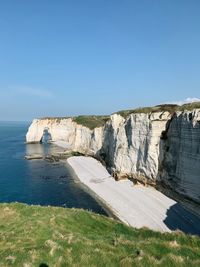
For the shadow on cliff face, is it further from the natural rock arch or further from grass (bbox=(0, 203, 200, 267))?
the natural rock arch

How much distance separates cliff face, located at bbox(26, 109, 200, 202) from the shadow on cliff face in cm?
245

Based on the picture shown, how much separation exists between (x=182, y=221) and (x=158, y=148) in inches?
701

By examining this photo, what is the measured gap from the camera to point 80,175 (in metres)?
75.2

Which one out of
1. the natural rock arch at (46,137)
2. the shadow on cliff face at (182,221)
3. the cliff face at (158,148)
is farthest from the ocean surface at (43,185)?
the natural rock arch at (46,137)

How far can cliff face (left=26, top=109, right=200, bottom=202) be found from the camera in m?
44.8

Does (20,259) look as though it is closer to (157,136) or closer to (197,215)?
(197,215)

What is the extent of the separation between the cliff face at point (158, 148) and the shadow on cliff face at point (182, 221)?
96.3 inches

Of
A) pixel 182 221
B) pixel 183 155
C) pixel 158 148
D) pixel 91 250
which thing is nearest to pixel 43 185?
pixel 158 148

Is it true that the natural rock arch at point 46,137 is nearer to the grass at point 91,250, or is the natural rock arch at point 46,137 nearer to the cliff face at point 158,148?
the cliff face at point 158,148

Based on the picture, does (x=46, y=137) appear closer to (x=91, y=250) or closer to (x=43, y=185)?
(x=43, y=185)

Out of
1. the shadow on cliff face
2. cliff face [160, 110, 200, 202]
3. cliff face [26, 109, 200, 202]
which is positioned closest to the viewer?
the shadow on cliff face

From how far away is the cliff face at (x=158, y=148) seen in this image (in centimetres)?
4481

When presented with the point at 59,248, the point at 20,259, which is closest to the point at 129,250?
the point at 59,248

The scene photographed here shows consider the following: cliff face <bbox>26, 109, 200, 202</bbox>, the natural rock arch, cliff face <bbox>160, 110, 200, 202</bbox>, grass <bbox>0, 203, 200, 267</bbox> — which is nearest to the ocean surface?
cliff face <bbox>26, 109, 200, 202</bbox>
